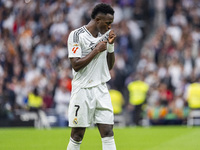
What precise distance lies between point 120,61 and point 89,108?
13861 millimetres

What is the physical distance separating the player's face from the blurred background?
11651 mm

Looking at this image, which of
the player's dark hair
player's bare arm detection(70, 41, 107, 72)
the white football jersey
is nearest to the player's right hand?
player's bare arm detection(70, 41, 107, 72)

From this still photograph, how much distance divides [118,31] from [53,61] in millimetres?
3028

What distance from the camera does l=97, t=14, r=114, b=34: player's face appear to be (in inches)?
264

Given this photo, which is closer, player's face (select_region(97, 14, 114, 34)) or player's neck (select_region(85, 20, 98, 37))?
player's face (select_region(97, 14, 114, 34))

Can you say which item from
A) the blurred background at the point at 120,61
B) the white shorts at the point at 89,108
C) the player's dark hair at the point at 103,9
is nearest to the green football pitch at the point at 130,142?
the blurred background at the point at 120,61

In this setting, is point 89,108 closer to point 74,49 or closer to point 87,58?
point 87,58

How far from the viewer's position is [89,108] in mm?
6770

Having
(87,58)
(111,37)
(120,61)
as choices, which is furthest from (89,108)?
(120,61)

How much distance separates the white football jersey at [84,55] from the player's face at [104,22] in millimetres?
112

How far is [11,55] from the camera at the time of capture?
2197cm

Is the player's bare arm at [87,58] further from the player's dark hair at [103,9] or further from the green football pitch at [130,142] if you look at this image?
the green football pitch at [130,142]

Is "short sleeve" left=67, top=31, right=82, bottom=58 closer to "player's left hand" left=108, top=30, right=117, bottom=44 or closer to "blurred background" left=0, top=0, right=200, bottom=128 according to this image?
"player's left hand" left=108, top=30, right=117, bottom=44

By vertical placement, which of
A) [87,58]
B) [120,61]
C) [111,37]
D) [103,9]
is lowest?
[120,61]
